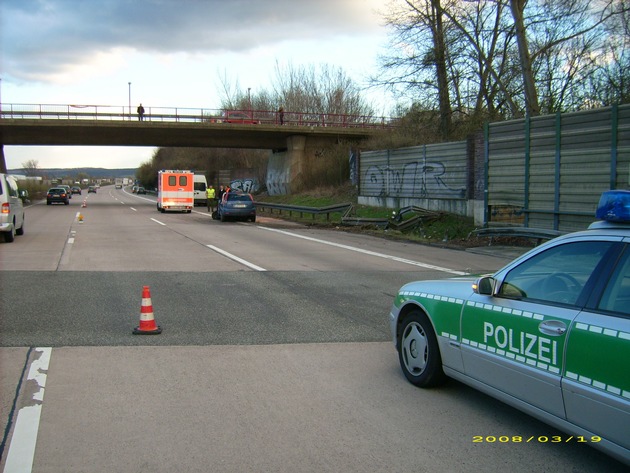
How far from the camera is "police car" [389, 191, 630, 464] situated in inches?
121

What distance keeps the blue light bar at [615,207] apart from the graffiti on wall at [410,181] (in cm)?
1825

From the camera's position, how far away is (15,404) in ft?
14.9

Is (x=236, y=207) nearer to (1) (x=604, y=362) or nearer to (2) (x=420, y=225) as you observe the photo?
(2) (x=420, y=225)

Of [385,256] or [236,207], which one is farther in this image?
[236,207]

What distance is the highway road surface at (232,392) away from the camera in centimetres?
370

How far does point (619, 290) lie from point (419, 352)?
2.06 meters

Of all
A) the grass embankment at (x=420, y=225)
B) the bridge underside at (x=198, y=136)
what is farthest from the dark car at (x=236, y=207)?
the bridge underside at (x=198, y=136)

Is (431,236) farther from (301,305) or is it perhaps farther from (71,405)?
(71,405)

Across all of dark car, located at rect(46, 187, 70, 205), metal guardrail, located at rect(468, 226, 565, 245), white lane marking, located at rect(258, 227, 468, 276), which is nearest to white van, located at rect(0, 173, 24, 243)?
white lane marking, located at rect(258, 227, 468, 276)

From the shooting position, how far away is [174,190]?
38.6 m
